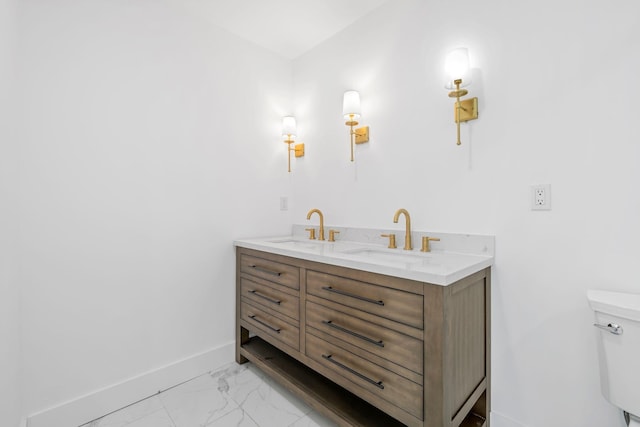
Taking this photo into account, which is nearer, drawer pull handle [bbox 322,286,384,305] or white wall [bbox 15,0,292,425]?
drawer pull handle [bbox 322,286,384,305]

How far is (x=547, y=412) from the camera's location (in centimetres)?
130

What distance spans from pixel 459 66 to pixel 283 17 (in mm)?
1256

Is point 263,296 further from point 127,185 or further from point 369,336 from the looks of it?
point 127,185

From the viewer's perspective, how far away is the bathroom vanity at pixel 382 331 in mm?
1087

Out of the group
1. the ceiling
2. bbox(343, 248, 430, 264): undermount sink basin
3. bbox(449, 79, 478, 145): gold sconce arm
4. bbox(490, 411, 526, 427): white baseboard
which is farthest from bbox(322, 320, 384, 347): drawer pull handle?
the ceiling

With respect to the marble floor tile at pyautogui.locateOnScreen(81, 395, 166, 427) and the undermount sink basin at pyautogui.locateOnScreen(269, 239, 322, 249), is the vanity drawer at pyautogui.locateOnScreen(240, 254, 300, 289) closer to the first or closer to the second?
the undermount sink basin at pyautogui.locateOnScreen(269, 239, 322, 249)

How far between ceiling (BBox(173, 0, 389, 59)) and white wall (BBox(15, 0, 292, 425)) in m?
0.10

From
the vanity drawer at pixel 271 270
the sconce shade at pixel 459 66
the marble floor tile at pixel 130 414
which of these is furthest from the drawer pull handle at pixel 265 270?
the sconce shade at pixel 459 66

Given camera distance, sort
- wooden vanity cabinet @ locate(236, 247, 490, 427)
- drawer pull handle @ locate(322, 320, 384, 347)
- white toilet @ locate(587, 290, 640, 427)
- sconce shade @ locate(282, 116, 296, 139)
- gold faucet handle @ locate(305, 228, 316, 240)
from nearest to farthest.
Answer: white toilet @ locate(587, 290, 640, 427) → wooden vanity cabinet @ locate(236, 247, 490, 427) → drawer pull handle @ locate(322, 320, 384, 347) → gold faucet handle @ locate(305, 228, 316, 240) → sconce shade @ locate(282, 116, 296, 139)

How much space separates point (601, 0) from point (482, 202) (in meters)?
0.90

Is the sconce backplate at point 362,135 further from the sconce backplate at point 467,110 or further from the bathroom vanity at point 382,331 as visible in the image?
the bathroom vanity at point 382,331

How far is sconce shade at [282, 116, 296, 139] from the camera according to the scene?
2385mm

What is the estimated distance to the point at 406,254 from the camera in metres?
1.67

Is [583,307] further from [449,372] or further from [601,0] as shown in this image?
[601,0]
